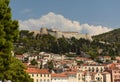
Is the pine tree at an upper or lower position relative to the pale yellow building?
upper

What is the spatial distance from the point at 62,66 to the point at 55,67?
12.8 ft

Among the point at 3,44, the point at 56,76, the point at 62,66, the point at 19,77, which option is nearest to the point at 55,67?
the point at 62,66

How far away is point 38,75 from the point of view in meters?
114

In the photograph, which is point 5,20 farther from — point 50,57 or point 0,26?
point 50,57

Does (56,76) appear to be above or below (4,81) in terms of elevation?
below

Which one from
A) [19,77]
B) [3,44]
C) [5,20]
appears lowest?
[19,77]

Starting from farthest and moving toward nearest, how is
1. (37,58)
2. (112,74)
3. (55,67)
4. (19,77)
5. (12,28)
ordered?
(37,58) → (55,67) → (112,74) → (19,77) → (12,28)

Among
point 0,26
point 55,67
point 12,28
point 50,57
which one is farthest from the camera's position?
point 50,57

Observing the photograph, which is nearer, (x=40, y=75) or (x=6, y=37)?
(x=6, y=37)

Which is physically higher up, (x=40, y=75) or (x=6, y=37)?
(x=6, y=37)

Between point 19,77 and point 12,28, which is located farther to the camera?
point 19,77

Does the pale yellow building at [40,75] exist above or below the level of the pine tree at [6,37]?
below

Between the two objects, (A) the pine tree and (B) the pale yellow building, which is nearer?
(A) the pine tree

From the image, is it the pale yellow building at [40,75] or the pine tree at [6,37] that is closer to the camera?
the pine tree at [6,37]
